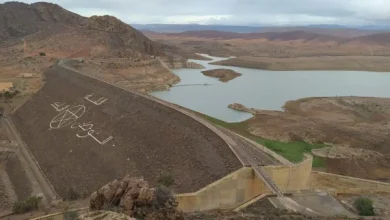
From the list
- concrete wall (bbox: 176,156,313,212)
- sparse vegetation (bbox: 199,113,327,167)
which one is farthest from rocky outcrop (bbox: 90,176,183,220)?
sparse vegetation (bbox: 199,113,327,167)

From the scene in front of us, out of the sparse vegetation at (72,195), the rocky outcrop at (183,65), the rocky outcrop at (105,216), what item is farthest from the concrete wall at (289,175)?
the rocky outcrop at (183,65)

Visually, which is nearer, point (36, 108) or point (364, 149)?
point (364, 149)

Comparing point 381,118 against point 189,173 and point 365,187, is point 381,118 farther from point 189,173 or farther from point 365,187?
point 189,173

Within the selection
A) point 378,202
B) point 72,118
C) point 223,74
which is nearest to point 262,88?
point 223,74

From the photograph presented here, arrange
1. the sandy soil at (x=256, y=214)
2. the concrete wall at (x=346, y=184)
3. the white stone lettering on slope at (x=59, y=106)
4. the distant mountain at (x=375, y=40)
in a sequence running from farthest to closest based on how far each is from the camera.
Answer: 1. the distant mountain at (x=375, y=40)
2. the white stone lettering on slope at (x=59, y=106)
3. the concrete wall at (x=346, y=184)
4. the sandy soil at (x=256, y=214)

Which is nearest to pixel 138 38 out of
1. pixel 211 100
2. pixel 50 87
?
pixel 211 100

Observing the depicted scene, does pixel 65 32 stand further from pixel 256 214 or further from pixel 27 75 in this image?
pixel 256 214

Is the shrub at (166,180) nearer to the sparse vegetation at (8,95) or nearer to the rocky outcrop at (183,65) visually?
the sparse vegetation at (8,95)

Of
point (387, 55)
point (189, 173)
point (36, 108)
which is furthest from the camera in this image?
point (387, 55)
